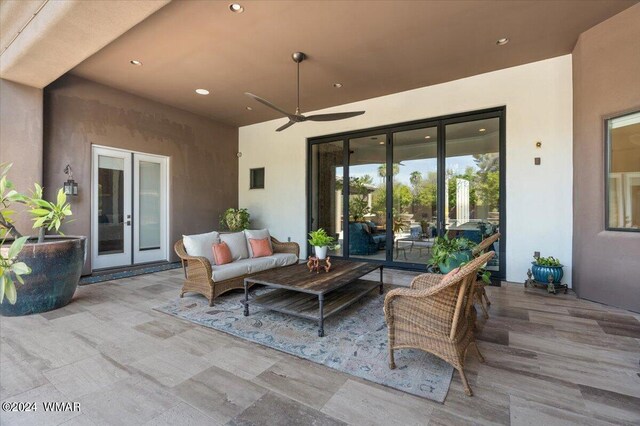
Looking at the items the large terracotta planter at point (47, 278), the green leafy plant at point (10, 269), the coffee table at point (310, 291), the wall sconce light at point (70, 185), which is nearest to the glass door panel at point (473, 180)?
the coffee table at point (310, 291)

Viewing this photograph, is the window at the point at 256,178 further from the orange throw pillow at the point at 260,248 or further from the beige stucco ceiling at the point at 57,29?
the beige stucco ceiling at the point at 57,29

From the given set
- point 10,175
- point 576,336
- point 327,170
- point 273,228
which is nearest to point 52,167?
point 10,175

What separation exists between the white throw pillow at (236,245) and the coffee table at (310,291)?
1.11 metres

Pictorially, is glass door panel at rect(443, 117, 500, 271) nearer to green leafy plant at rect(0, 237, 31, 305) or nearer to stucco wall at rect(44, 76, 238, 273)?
stucco wall at rect(44, 76, 238, 273)

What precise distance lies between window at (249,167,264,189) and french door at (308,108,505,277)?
4.93ft

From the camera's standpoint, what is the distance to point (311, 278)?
351 centimetres

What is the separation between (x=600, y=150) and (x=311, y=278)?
13.6ft

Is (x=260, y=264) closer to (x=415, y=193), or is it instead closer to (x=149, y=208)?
(x=415, y=193)

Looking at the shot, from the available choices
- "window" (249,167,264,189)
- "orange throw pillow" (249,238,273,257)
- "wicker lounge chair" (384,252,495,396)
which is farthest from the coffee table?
"window" (249,167,264,189)

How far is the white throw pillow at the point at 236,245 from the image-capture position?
4.68 m

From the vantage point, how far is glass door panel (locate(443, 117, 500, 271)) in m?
5.18

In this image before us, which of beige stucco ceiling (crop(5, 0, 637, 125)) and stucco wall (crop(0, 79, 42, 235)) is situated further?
stucco wall (crop(0, 79, 42, 235))

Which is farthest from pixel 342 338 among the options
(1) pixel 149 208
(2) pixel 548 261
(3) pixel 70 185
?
(1) pixel 149 208

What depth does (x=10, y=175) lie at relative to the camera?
436 cm
